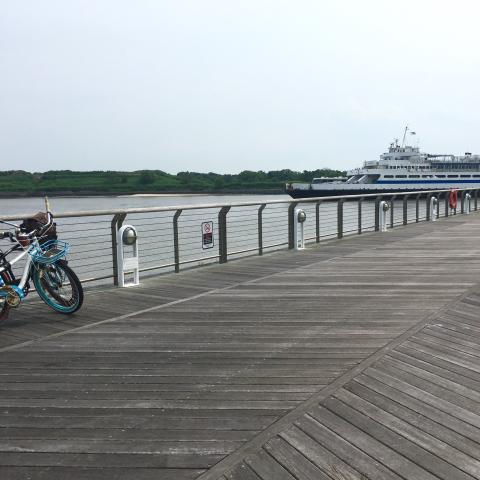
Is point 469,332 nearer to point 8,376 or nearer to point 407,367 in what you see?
point 407,367

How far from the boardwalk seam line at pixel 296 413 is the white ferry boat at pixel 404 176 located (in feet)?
210

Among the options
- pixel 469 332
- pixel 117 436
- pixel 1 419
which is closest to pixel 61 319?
pixel 1 419

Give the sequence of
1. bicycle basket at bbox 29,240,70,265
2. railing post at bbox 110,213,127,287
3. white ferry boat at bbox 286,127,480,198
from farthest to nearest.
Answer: white ferry boat at bbox 286,127,480,198
railing post at bbox 110,213,127,287
bicycle basket at bbox 29,240,70,265

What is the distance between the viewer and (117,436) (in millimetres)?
3010

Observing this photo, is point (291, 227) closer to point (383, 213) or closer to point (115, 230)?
point (115, 230)

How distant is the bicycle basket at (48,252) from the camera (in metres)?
5.54

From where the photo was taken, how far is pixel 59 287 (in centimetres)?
573

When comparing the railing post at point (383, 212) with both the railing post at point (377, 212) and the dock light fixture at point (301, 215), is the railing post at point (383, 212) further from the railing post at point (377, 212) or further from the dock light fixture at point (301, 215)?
the dock light fixture at point (301, 215)

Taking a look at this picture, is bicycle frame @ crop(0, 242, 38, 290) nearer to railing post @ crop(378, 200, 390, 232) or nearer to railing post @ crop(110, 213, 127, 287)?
railing post @ crop(110, 213, 127, 287)

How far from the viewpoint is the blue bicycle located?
542 centimetres

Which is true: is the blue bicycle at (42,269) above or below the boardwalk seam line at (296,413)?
above

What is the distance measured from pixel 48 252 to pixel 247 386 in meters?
2.66

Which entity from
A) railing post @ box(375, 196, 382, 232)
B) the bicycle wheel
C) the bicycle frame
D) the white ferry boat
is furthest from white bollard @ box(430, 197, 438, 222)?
the white ferry boat

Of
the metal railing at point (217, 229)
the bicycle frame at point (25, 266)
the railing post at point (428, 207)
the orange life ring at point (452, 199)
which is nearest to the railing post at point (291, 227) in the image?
the metal railing at point (217, 229)
